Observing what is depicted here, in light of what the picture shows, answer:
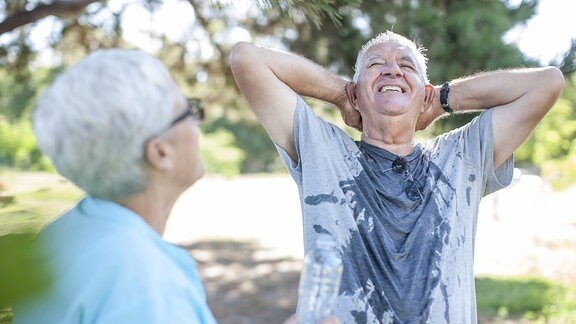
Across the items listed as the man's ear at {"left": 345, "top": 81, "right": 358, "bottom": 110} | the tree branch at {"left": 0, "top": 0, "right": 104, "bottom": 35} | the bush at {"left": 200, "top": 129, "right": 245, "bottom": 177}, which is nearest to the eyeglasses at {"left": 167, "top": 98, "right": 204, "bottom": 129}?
the man's ear at {"left": 345, "top": 81, "right": 358, "bottom": 110}

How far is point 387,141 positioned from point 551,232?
34.0 ft

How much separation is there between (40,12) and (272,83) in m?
1.54

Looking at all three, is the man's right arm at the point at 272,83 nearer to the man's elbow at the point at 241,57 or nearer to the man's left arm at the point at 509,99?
the man's elbow at the point at 241,57

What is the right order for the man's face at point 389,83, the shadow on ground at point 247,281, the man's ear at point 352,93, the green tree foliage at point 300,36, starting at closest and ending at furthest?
the man's face at point 389,83, the man's ear at point 352,93, the green tree foliage at point 300,36, the shadow on ground at point 247,281

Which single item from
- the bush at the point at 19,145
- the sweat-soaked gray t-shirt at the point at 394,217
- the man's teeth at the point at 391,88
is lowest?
the sweat-soaked gray t-shirt at the point at 394,217

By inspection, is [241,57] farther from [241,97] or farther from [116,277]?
[241,97]

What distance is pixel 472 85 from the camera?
2312mm

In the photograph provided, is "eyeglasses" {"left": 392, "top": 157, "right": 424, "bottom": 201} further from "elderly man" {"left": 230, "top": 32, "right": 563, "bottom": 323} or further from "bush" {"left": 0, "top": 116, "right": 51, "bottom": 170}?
"bush" {"left": 0, "top": 116, "right": 51, "bottom": 170}

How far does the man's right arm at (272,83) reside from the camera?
2.09m

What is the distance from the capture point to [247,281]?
771 cm

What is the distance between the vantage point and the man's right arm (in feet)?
6.85

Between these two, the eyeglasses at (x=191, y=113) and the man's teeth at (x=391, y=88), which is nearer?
the eyeglasses at (x=191, y=113)

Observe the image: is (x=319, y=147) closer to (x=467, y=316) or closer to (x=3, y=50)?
(x=467, y=316)

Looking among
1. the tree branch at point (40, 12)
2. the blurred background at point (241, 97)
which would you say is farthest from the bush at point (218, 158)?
the tree branch at point (40, 12)
